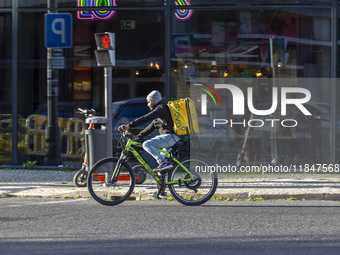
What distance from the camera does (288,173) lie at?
13.7 m

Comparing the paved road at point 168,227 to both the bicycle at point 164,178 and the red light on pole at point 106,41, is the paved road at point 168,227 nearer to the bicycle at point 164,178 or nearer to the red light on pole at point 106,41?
the bicycle at point 164,178

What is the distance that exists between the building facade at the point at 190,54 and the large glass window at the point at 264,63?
21 mm

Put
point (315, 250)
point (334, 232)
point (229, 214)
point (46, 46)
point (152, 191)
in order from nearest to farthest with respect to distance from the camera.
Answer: point (315, 250) → point (334, 232) → point (229, 214) → point (152, 191) → point (46, 46)

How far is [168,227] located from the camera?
769 centimetres

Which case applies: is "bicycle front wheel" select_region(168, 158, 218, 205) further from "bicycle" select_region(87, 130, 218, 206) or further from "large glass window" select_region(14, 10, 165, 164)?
"large glass window" select_region(14, 10, 165, 164)

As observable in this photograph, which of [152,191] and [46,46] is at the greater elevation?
[46,46]

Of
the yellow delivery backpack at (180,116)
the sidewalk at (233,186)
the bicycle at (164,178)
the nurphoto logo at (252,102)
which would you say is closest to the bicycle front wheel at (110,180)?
the bicycle at (164,178)

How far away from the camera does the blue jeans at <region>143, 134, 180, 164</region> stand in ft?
31.1

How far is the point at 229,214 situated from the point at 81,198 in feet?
9.25

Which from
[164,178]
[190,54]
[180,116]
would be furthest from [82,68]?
[164,178]

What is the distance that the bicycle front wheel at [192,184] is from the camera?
9453 mm

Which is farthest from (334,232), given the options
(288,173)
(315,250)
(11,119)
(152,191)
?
(11,119)

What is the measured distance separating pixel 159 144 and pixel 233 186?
7.04 feet

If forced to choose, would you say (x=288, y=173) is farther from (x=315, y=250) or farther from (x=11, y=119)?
(x=315, y=250)
